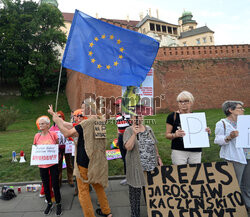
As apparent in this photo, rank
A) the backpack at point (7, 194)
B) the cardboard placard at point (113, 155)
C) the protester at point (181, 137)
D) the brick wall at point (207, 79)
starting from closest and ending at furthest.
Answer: the protester at point (181, 137) → the backpack at point (7, 194) → the cardboard placard at point (113, 155) → the brick wall at point (207, 79)

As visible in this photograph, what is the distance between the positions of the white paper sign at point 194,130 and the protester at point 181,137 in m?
0.14

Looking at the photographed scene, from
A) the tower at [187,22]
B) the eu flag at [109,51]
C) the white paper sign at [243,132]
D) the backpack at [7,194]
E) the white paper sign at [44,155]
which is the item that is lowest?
the backpack at [7,194]

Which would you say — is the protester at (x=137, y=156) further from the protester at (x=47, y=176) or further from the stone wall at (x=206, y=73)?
the stone wall at (x=206, y=73)

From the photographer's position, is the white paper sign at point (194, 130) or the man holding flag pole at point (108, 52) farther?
the man holding flag pole at point (108, 52)

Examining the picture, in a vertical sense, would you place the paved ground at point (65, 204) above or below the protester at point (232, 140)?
below

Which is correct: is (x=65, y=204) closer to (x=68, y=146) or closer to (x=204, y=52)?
(x=68, y=146)

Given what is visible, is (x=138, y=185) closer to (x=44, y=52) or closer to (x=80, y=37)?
(x=80, y=37)

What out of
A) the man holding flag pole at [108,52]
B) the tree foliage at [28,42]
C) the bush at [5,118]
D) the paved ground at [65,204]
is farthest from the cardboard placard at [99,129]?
the tree foliage at [28,42]

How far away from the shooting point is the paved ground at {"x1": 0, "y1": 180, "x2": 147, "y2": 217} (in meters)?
3.26

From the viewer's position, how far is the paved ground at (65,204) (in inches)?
128

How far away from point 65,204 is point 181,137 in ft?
8.35

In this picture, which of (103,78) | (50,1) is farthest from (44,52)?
(103,78)

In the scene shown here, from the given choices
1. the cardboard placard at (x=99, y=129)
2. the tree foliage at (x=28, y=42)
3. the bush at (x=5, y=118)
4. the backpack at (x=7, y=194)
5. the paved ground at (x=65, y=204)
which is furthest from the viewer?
the tree foliage at (x=28, y=42)

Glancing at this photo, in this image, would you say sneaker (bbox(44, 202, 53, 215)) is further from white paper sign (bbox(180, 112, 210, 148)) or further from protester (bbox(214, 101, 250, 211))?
protester (bbox(214, 101, 250, 211))
